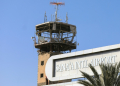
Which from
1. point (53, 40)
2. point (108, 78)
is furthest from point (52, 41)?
point (108, 78)

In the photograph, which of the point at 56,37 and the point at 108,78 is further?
the point at 56,37

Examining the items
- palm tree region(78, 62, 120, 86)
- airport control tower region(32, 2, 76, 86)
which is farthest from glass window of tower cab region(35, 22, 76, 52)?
palm tree region(78, 62, 120, 86)

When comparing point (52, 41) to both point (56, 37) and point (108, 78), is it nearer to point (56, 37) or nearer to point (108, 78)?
point (56, 37)

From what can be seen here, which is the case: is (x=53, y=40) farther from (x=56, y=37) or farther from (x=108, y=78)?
(x=108, y=78)

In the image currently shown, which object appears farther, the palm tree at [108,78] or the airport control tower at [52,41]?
the airport control tower at [52,41]

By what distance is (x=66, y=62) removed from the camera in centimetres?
4534

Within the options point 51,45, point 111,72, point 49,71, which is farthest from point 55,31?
point 111,72

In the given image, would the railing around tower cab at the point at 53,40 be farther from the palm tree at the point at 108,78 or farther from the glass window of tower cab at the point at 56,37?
the palm tree at the point at 108,78

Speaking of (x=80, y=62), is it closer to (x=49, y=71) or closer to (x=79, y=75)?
(x=79, y=75)

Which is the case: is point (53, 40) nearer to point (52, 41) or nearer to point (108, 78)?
point (52, 41)

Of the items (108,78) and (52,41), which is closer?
(108,78)

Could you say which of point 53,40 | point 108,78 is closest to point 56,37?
point 53,40

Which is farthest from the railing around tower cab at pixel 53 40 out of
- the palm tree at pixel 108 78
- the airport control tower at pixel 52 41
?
the palm tree at pixel 108 78

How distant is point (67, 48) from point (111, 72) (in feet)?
124
